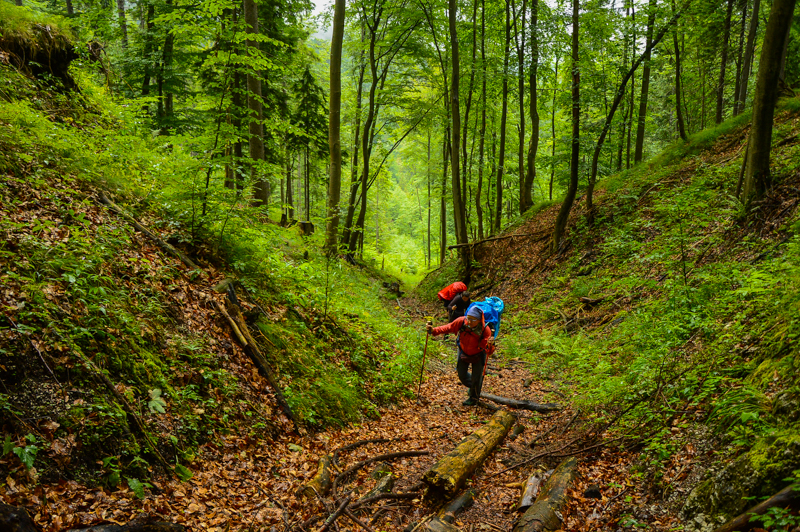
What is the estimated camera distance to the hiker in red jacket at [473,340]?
735 centimetres

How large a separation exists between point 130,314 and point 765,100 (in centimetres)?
1091

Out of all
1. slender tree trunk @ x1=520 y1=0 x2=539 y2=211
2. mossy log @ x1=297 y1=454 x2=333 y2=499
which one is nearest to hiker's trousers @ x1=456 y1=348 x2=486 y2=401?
mossy log @ x1=297 y1=454 x2=333 y2=499

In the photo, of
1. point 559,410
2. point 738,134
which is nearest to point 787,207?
point 559,410

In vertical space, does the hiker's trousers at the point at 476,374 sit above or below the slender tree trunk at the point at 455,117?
below

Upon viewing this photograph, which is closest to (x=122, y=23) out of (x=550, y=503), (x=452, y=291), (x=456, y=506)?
A: (x=452, y=291)

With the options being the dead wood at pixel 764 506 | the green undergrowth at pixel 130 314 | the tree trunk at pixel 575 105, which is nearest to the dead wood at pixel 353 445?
the green undergrowth at pixel 130 314

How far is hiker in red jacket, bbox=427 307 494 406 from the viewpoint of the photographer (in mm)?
7348

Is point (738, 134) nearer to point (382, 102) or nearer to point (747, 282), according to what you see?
point (747, 282)

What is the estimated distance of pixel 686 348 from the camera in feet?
18.2

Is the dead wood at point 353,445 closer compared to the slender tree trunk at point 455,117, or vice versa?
the dead wood at point 353,445

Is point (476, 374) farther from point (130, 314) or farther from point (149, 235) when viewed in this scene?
point (149, 235)

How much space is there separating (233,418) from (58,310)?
2.14 meters

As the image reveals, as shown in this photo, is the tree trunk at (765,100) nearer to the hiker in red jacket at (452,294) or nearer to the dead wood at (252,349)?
the hiker in red jacket at (452,294)

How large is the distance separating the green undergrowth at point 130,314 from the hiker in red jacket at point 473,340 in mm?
1330
